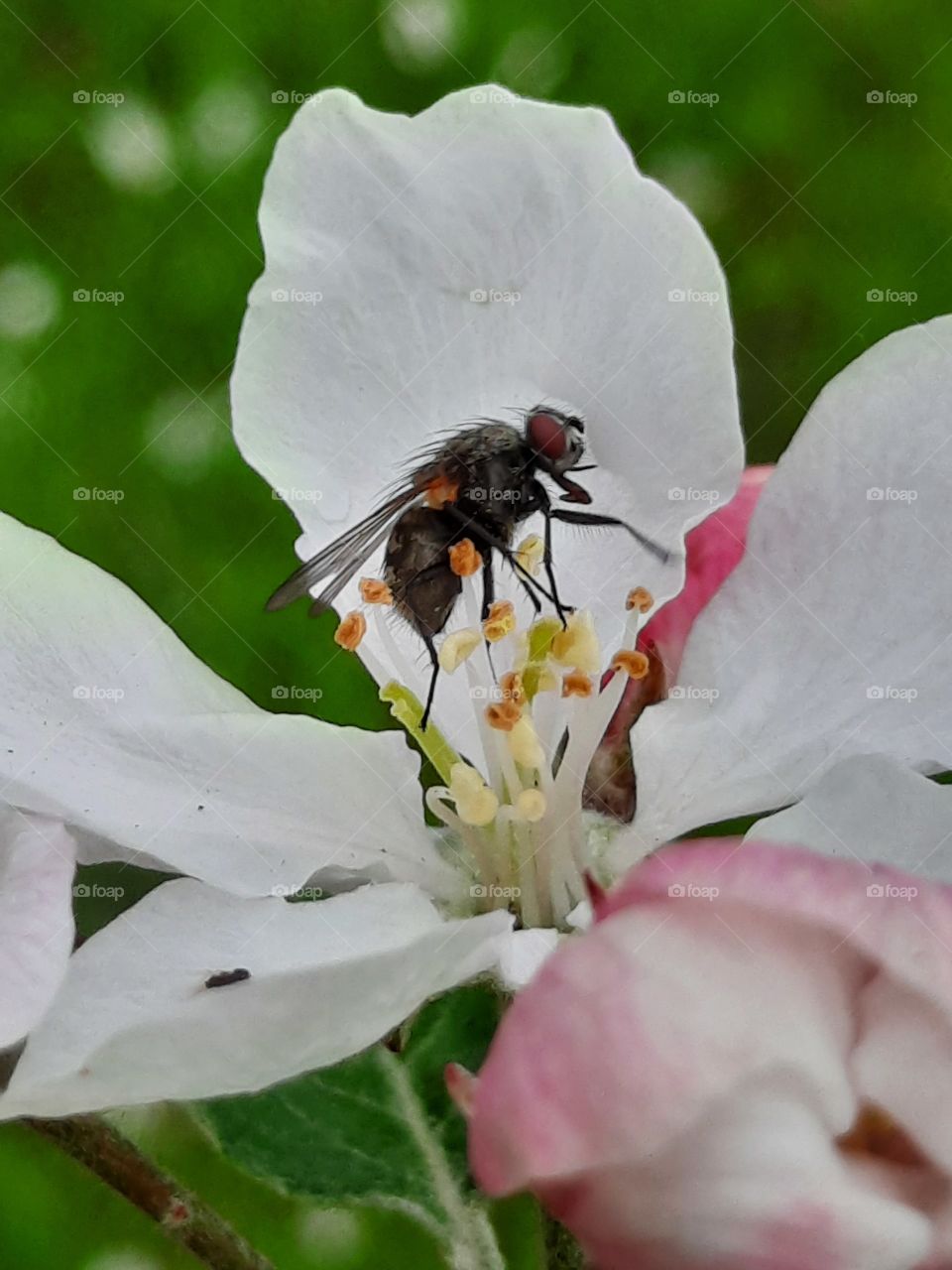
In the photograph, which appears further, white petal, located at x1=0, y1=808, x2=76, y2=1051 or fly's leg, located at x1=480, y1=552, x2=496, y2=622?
fly's leg, located at x1=480, y1=552, x2=496, y2=622

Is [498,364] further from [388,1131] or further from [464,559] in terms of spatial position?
[388,1131]

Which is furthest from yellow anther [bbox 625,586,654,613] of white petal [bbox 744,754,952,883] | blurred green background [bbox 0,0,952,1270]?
blurred green background [bbox 0,0,952,1270]

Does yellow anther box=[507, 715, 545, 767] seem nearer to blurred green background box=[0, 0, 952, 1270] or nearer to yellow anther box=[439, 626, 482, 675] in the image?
yellow anther box=[439, 626, 482, 675]

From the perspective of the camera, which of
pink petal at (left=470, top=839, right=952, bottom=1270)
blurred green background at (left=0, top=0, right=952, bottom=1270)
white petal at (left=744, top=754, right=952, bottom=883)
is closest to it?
pink petal at (left=470, top=839, right=952, bottom=1270)

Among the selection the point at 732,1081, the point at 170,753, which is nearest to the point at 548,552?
the point at 170,753

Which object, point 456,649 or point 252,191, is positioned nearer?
point 456,649
